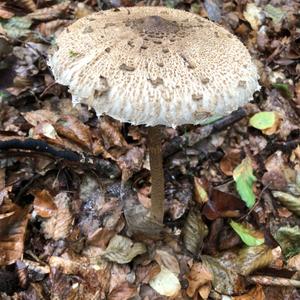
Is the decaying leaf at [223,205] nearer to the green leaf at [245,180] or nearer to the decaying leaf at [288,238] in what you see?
the green leaf at [245,180]

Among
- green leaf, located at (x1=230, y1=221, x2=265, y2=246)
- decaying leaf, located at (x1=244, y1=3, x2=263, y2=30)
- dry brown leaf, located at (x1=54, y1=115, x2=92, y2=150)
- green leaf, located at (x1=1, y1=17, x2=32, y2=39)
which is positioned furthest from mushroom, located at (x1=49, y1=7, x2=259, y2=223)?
decaying leaf, located at (x1=244, y1=3, x2=263, y2=30)

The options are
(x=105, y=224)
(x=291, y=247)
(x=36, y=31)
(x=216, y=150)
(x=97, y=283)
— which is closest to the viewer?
(x=97, y=283)

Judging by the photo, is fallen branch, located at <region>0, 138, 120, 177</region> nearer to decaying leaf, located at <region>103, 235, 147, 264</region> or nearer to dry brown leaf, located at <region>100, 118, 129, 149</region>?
dry brown leaf, located at <region>100, 118, 129, 149</region>

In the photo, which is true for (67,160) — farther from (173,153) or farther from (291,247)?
(291,247)

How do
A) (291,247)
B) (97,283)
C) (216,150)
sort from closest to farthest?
(97,283), (291,247), (216,150)

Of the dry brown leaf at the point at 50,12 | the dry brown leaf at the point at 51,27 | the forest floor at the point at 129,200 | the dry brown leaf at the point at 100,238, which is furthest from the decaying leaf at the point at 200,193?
the dry brown leaf at the point at 50,12

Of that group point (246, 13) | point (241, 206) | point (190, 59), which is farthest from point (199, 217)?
point (246, 13)
